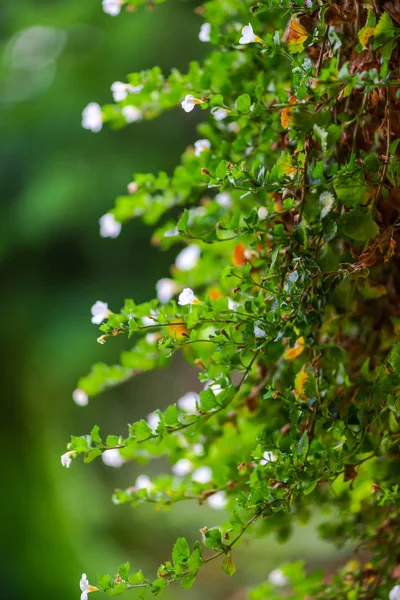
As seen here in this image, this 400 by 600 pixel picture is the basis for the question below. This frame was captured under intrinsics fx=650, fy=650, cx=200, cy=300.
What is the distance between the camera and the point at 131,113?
0.84 meters

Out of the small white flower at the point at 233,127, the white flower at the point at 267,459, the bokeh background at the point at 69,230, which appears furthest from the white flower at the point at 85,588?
the bokeh background at the point at 69,230

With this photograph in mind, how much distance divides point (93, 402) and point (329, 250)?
3.07 meters

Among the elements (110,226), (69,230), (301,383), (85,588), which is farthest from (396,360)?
(69,230)

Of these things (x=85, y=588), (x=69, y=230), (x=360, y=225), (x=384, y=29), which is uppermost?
(x=69, y=230)

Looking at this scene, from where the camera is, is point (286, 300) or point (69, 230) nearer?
point (286, 300)

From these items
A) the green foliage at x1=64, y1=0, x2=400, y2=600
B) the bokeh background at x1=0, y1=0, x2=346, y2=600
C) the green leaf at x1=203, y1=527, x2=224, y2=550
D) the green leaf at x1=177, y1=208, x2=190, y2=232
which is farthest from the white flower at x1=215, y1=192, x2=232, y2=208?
the bokeh background at x1=0, y1=0, x2=346, y2=600

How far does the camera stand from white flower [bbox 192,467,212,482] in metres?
0.86

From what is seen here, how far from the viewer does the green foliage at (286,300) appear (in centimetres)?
56

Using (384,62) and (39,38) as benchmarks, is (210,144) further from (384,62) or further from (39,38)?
(39,38)

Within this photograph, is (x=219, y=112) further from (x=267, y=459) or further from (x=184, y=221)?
(x=267, y=459)

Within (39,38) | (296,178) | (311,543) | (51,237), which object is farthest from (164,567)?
(39,38)

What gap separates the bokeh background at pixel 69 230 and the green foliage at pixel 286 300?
1915 mm

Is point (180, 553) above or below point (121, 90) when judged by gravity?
below

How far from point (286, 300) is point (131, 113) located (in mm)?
384
